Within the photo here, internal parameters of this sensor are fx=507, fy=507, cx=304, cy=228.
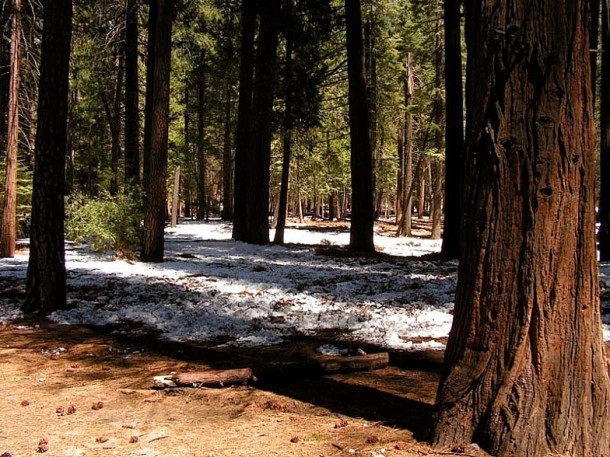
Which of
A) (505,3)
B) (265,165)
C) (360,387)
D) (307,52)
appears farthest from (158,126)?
(505,3)

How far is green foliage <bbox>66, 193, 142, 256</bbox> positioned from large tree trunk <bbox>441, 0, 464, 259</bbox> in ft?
25.4

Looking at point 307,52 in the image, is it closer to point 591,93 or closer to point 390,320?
point 390,320

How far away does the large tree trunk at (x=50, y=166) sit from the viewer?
6.98m

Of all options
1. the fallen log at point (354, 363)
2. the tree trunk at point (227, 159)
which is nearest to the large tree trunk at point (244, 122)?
the tree trunk at point (227, 159)

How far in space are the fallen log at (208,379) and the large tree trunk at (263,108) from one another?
1267cm

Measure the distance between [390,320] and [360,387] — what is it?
8.06 ft

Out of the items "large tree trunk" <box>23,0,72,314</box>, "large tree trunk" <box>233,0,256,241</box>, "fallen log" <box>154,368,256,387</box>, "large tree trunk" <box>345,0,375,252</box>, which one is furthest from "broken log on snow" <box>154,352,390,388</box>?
"large tree trunk" <box>233,0,256,241</box>

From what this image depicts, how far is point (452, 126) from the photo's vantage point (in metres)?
12.9

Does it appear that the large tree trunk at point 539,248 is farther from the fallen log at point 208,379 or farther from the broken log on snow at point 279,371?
the fallen log at point 208,379

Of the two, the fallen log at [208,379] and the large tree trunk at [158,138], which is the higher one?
the large tree trunk at [158,138]

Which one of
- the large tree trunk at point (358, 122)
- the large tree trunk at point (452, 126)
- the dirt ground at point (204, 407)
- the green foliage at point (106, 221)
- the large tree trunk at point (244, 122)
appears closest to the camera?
the dirt ground at point (204, 407)

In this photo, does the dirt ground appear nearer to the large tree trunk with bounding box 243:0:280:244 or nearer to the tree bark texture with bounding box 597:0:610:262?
the tree bark texture with bounding box 597:0:610:262

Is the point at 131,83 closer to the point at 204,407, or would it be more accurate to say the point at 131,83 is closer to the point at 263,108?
the point at 263,108

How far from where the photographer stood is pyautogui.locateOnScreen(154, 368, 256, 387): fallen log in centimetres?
421
